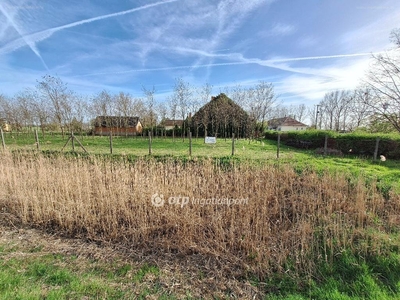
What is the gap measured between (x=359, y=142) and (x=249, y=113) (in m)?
15.4

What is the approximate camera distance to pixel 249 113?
86.9ft

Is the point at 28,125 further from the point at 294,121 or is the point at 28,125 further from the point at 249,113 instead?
the point at 294,121

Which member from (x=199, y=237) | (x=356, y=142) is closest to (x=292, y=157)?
(x=356, y=142)

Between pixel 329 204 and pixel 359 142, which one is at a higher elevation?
pixel 359 142

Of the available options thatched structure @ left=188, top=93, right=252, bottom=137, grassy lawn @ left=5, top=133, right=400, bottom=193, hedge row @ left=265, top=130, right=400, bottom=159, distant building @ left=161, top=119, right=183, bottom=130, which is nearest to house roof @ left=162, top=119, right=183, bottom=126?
distant building @ left=161, top=119, right=183, bottom=130

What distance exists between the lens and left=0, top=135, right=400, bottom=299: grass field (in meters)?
2.32

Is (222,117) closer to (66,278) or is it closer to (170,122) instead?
(170,122)

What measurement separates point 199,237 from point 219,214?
59 centimetres

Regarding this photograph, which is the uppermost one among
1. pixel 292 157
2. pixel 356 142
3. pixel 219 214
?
pixel 356 142

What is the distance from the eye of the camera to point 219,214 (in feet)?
12.0

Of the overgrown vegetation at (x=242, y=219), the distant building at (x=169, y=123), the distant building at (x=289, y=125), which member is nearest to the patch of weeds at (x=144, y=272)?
the overgrown vegetation at (x=242, y=219)

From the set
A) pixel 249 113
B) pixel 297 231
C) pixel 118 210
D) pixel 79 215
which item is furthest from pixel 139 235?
pixel 249 113

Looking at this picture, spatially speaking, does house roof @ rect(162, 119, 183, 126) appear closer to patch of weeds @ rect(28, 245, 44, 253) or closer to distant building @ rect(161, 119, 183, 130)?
distant building @ rect(161, 119, 183, 130)

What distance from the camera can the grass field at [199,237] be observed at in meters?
2.32
